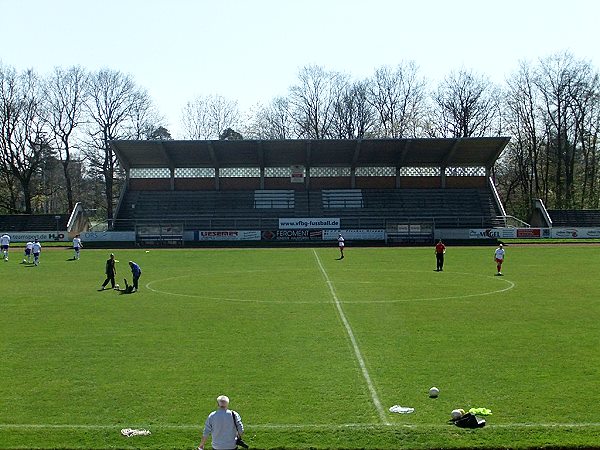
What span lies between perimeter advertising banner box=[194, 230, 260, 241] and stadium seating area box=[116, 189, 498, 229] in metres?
1.78

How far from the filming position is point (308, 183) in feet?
239

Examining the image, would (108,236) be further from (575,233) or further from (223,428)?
(223,428)

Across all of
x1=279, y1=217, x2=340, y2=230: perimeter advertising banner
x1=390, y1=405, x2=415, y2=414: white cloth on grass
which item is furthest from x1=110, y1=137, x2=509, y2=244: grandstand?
x1=390, y1=405, x2=415, y2=414: white cloth on grass

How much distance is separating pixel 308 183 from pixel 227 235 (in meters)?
13.1

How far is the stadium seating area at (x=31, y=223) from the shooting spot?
225ft

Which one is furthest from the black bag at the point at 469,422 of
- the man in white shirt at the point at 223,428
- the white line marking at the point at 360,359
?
the man in white shirt at the point at 223,428

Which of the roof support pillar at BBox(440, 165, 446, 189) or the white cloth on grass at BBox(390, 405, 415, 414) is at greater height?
the roof support pillar at BBox(440, 165, 446, 189)

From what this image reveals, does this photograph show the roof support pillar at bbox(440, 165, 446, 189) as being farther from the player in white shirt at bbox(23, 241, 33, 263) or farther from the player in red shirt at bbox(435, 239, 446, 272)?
the player in white shirt at bbox(23, 241, 33, 263)

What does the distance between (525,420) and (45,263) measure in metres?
38.4

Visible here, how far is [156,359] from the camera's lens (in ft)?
53.0

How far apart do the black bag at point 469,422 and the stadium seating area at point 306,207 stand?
53957mm

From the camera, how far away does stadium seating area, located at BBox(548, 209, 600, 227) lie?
67.4m

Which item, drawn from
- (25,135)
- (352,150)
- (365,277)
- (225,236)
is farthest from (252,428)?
(25,135)

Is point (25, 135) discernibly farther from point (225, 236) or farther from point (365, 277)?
point (365, 277)
